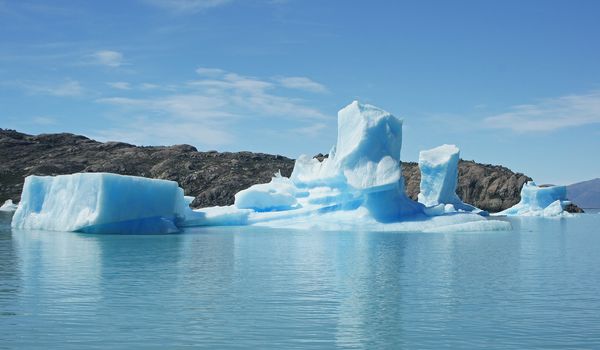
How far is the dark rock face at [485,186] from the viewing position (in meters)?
80.6

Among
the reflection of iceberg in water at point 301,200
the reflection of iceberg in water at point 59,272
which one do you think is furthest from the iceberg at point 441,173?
the reflection of iceberg in water at point 59,272

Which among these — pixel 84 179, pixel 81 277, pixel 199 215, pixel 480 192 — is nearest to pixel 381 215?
pixel 199 215

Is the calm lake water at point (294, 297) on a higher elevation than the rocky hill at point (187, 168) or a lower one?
lower

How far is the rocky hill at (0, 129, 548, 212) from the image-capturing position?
79875mm

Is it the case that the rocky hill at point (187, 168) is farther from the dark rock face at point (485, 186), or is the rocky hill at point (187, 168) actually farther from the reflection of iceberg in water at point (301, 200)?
the reflection of iceberg in water at point (301, 200)

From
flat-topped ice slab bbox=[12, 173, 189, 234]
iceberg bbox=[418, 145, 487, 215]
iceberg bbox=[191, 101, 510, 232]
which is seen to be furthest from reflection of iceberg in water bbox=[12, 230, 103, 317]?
iceberg bbox=[418, 145, 487, 215]

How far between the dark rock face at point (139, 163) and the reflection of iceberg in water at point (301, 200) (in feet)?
117

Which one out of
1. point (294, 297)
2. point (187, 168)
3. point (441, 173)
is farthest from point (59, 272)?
point (187, 168)

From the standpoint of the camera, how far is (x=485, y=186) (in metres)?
83.3

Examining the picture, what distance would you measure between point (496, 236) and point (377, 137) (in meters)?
7.23

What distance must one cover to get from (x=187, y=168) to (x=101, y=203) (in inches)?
2374

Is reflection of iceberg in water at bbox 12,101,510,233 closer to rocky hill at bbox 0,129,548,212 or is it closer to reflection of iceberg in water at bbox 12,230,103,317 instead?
reflection of iceberg in water at bbox 12,230,103,317

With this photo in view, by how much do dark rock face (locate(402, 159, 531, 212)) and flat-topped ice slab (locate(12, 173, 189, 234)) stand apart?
54281 mm

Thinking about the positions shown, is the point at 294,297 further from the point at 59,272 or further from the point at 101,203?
the point at 101,203
